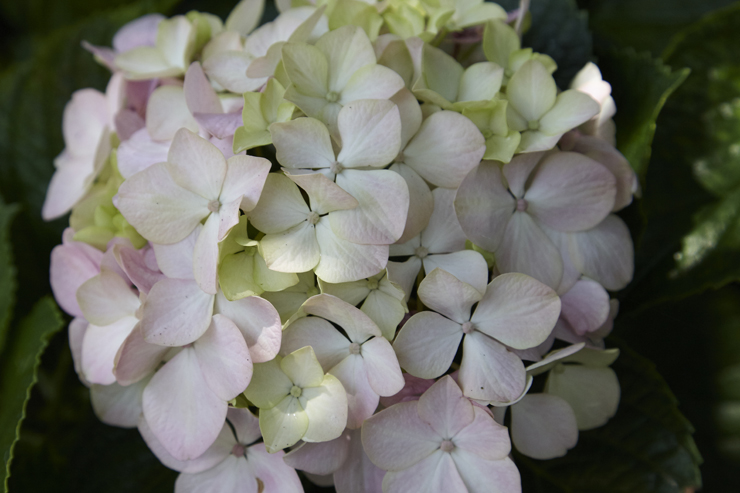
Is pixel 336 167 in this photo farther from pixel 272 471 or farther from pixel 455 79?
pixel 272 471

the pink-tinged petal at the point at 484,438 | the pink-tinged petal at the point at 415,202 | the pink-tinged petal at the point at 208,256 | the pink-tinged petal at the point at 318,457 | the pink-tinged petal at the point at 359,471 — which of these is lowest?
the pink-tinged petal at the point at 359,471

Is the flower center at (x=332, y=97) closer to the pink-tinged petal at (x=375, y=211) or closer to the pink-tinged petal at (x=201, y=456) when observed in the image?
the pink-tinged petal at (x=375, y=211)

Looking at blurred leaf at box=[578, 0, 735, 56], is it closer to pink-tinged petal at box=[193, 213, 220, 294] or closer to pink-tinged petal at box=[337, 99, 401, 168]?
pink-tinged petal at box=[337, 99, 401, 168]

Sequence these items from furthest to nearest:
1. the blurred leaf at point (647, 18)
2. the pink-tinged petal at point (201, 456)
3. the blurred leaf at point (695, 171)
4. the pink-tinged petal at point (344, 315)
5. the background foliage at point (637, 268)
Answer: the blurred leaf at point (647, 18), the blurred leaf at point (695, 171), the background foliage at point (637, 268), the pink-tinged petal at point (201, 456), the pink-tinged petal at point (344, 315)

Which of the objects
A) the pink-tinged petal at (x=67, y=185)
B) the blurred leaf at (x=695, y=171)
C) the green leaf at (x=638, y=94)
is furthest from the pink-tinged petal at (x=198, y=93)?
the blurred leaf at (x=695, y=171)

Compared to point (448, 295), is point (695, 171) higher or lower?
lower

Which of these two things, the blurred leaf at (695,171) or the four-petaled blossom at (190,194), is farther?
the blurred leaf at (695,171)

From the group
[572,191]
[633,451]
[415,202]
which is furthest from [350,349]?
[633,451]

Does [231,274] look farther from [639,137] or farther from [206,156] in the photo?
[639,137]

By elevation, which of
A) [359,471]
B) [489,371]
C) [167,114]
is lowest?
[359,471]
